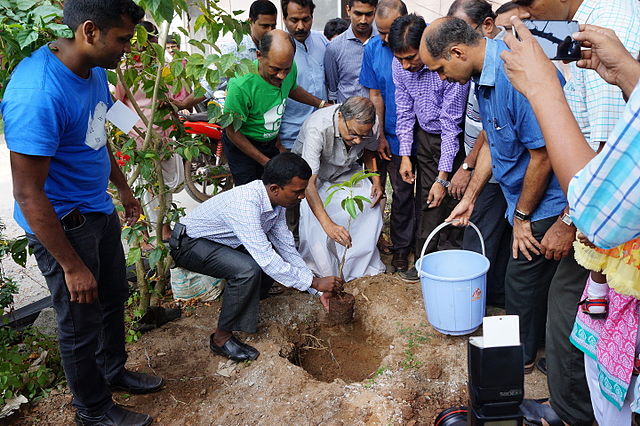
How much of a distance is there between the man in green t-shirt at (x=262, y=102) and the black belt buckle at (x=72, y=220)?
1413mm

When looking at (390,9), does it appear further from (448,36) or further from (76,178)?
(76,178)

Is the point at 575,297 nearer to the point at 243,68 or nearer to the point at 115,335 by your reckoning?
the point at 243,68

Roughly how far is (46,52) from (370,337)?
235 centimetres

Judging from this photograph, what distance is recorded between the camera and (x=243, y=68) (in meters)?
2.53

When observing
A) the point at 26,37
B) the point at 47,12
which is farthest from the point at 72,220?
the point at 47,12

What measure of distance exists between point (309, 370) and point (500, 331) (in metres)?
2.26

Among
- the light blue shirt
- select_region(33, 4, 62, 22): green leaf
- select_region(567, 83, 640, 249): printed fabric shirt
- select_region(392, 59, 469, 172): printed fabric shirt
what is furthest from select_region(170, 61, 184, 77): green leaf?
select_region(567, 83, 640, 249): printed fabric shirt

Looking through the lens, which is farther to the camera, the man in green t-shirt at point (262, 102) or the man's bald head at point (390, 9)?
the man's bald head at point (390, 9)

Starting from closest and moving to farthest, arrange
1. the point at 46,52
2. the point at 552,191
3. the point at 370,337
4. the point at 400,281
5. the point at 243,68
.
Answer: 1. the point at 46,52
2. the point at 552,191
3. the point at 243,68
4. the point at 370,337
5. the point at 400,281

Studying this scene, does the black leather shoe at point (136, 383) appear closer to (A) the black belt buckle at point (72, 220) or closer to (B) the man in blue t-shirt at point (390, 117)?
(A) the black belt buckle at point (72, 220)

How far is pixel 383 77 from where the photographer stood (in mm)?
3672

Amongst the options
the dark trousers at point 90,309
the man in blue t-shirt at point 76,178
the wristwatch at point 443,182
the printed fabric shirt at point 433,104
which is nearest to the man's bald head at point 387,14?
the printed fabric shirt at point 433,104

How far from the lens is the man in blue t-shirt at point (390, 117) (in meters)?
3.62

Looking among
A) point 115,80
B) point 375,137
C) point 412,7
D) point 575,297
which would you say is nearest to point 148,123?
point 115,80
